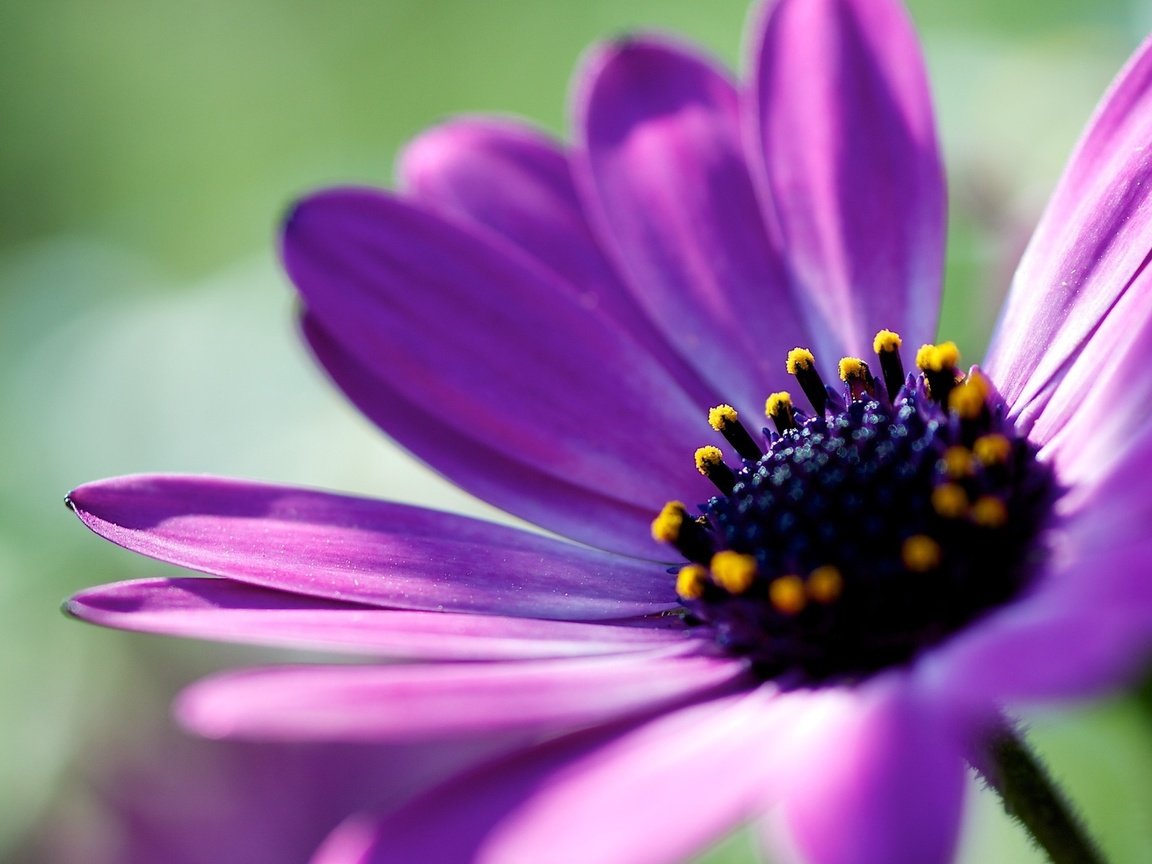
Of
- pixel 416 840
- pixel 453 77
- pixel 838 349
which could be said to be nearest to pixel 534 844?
pixel 416 840

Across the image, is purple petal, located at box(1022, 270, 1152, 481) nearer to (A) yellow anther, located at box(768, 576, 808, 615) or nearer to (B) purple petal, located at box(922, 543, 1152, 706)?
(B) purple petal, located at box(922, 543, 1152, 706)

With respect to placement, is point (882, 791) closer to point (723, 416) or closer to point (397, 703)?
point (397, 703)

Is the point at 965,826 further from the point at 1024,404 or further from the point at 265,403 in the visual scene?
the point at 265,403

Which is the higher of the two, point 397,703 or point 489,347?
point 489,347

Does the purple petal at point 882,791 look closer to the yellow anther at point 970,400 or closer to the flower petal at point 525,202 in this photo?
the yellow anther at point 970,400

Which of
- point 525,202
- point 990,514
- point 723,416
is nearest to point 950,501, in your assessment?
point 990,514


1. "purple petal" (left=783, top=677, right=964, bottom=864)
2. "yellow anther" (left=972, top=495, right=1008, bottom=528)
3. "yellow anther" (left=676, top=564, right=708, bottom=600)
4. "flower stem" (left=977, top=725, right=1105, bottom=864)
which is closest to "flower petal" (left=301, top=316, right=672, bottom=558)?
"yellow anther" (left=676, top=564, right=708, bottom=600)

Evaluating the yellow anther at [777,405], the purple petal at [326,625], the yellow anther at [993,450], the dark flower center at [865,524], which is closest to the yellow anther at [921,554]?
the dark flower center at [865,524]
